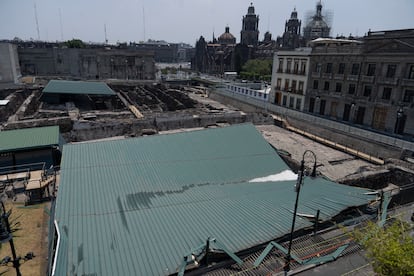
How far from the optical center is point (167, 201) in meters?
11.9

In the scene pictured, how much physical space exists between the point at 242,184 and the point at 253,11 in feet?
450

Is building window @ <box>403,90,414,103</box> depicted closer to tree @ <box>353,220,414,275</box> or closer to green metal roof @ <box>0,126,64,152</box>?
tree @ <box>353,220,414,275</box>

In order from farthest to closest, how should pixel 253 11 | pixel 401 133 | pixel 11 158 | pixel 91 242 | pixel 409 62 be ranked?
pixel 253 11 < pixel 401 133 < pixel 409 62 < pixel 11 158 < pixel 91 242

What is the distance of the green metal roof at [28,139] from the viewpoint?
20.5 m

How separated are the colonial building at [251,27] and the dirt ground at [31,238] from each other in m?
130

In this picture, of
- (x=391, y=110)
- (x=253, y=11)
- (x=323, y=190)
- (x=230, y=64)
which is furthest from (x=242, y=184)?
(x=253, y=11)

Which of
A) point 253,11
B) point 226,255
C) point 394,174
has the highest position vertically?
point 253,11

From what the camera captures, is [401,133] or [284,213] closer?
[284,213]

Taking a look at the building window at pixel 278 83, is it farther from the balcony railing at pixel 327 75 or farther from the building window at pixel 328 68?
the building window at pixel 328 68

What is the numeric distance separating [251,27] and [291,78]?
320 feet

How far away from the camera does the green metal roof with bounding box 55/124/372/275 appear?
9.02 metres

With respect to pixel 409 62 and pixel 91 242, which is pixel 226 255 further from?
pixel 409 62

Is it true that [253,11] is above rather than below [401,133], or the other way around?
above

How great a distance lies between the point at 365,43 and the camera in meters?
35.1
